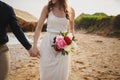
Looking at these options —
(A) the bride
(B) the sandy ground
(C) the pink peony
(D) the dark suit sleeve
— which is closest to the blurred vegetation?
(B) the sandy ground

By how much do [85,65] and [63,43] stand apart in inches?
185

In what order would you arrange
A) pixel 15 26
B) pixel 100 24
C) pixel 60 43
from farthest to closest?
pixel 100 24
pixel 60 43
pixel 15 26


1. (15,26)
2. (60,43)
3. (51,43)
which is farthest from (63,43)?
(15,26)

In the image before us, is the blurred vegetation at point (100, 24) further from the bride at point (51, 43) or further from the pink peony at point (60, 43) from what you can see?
the pink peony at point (60, 43)

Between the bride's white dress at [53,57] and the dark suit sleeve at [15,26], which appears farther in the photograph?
the bride's white dress at [53,57]

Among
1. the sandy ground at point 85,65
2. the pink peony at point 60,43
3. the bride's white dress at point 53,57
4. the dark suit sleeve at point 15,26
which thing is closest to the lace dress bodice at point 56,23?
the bride's white dress at point 53,57

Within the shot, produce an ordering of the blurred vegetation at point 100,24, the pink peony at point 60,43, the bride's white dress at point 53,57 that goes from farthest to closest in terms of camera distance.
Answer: the blurred vegetation at point 100,24 < the bride's white dress at point 53,57 < the pink peony at point 60,43

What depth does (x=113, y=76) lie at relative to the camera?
25.7 ft

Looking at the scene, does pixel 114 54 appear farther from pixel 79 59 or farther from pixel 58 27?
pixel 58 27

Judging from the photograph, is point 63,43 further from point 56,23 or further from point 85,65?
point 85,65

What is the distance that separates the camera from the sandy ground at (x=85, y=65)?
7863 mm

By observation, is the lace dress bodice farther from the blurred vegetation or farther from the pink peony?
the blurred vegetation

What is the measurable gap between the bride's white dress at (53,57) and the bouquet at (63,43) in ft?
0.31

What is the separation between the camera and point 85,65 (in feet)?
30.3
